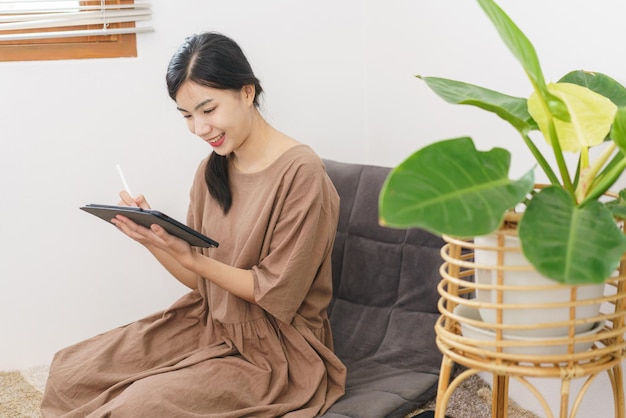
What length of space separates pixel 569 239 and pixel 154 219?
1.00m

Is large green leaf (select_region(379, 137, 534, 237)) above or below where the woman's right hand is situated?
above

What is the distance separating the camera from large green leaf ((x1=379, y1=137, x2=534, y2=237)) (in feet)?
3.84

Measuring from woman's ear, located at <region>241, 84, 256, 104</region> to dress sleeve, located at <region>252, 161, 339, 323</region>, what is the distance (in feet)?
0.75

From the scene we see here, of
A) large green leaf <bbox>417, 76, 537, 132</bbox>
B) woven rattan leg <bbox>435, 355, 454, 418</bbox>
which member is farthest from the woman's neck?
woven rattan leg <bbox>435, 355, 454, 418</bbox>

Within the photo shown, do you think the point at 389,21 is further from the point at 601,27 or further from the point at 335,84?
the point at 601,27

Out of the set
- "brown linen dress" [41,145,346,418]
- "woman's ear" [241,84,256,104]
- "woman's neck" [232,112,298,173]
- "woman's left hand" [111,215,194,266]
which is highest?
"woman's ear" [241,84,256,104]

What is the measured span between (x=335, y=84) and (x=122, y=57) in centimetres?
75

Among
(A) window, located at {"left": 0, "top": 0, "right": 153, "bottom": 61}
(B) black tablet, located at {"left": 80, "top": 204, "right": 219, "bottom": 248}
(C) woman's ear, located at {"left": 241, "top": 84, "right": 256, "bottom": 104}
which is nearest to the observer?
(B) black tablet, located at {"left": 80, "top": 204, "right": 219, "bottom": 248}

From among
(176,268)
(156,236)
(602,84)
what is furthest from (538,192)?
(176,268)

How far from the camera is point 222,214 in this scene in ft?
7.52

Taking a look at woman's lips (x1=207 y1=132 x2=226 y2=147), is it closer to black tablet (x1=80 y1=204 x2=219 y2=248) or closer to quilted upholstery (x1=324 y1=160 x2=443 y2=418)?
black tablet (x1=80 y1=204 x2=219 y2=248)

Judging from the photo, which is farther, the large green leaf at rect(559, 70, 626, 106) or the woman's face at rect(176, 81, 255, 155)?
the woman's face at rect(176, 81, 255, 155)

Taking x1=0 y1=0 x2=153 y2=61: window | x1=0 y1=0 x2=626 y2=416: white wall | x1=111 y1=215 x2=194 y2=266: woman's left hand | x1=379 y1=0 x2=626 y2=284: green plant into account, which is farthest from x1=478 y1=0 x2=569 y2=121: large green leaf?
x1=0 y1=0 x2=153 y2=61: window

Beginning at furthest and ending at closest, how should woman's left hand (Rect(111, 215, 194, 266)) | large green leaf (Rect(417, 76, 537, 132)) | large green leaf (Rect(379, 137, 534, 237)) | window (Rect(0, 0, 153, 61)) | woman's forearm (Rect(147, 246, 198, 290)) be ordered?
1. window (Rect(0, 0, 153, 61))
2. woman's forearm (Rect(147, 246, 198, 290))
3. woman's left hand (Rect(111, 215, 194, 266))
4. large green leaf (Rect(417, 76, 537, 132))
5. large green leaf (Rect(379, 137, 534, 237))
